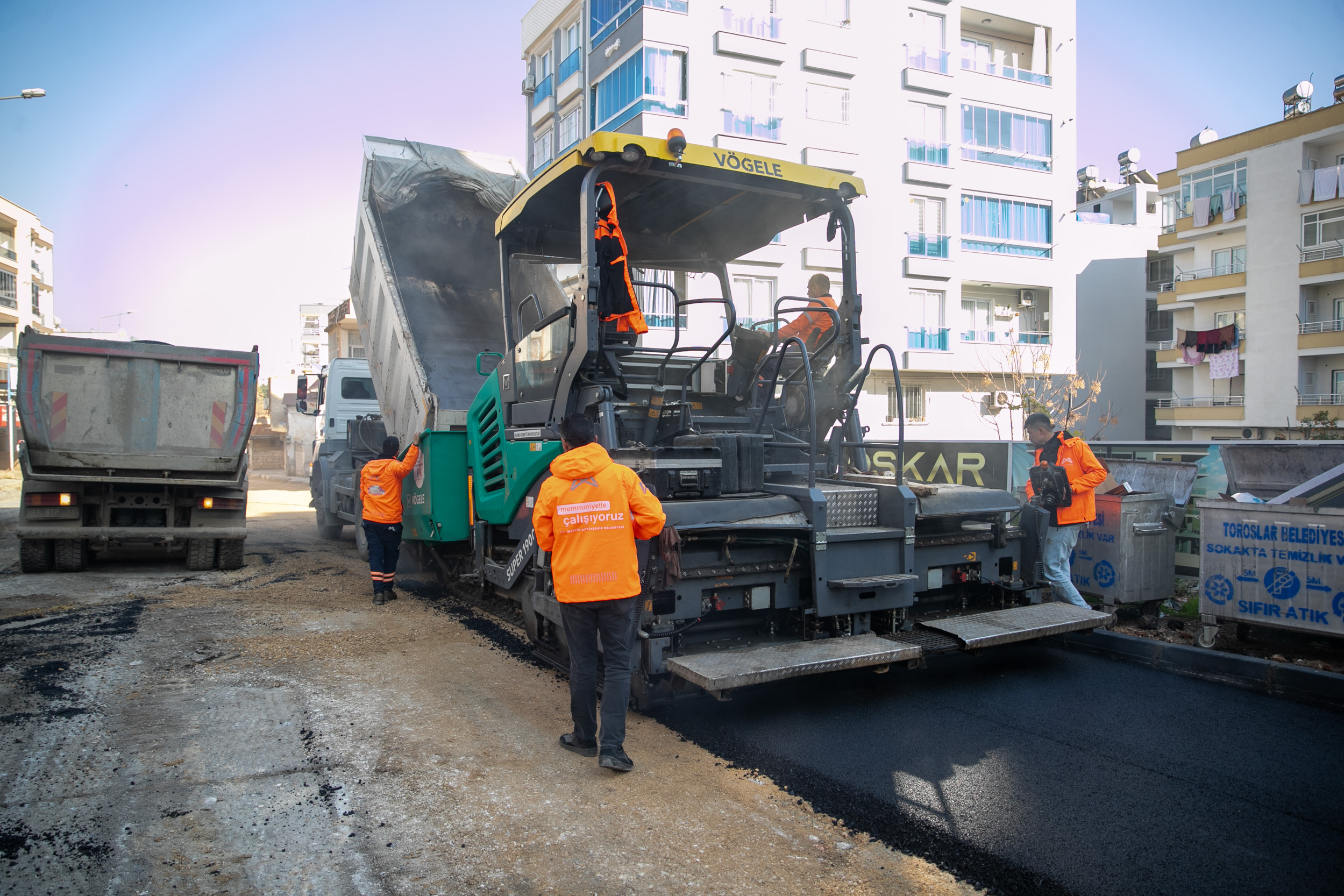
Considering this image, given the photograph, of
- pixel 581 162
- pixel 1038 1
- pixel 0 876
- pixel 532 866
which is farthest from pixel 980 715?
pixel 1038 1

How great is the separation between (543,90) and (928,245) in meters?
13.7

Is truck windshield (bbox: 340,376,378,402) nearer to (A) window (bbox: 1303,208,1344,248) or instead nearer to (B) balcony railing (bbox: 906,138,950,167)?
(B) balcony railing (bbox: 906,138,950,167)

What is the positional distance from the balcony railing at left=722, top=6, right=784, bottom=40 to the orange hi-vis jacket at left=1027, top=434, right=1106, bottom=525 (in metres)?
21.7

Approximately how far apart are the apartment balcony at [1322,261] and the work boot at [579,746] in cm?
3487

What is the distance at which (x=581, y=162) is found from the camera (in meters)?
4.78

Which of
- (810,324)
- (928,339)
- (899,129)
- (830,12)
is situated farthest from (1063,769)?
(830,12)

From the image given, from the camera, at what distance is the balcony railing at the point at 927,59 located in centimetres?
2758

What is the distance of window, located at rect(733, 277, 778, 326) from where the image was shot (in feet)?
81.5

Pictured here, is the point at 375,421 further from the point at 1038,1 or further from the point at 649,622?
the point at 1038,1

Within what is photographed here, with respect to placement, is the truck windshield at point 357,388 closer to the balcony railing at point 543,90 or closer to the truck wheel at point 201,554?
the truck wheel at point 201,554

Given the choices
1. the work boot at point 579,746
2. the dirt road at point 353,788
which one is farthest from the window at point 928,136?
the work boot at point 579,746

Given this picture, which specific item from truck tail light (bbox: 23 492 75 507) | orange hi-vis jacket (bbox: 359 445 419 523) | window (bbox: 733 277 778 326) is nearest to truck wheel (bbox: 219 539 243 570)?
truck tail light (bbox: 23 492 75 507)

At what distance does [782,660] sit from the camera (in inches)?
169

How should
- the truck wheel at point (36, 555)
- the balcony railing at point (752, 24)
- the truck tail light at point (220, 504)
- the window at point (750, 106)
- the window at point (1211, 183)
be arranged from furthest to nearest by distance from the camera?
the window at point (1211, 183) < the window at point (750, 106) < the balcony railing at point (752, 24) < the truck tail light at point (220, 504) < the truck wheel at point (36, 555)
